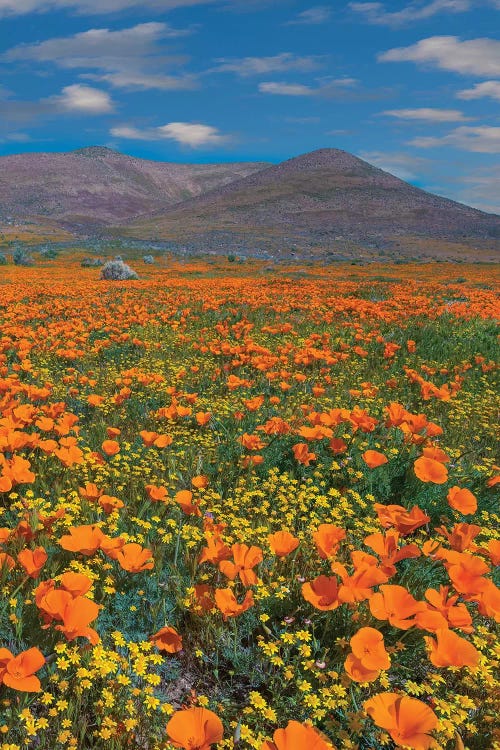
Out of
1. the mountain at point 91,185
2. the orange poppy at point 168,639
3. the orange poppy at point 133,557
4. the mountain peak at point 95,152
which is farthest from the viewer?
the mountain peak at point 95,152

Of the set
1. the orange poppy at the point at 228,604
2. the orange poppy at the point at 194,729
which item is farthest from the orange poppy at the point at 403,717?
the orange poppy at the point at 228,604

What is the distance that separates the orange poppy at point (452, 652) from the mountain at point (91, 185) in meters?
102

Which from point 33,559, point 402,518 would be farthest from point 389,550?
point 33,559

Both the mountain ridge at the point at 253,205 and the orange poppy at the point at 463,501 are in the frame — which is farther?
the mountain ridge at the point at 253,205

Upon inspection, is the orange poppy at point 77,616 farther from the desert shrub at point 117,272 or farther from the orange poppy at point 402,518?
the desert shrub at point 117,272

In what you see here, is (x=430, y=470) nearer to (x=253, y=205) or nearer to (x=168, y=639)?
(x=168, y=639)

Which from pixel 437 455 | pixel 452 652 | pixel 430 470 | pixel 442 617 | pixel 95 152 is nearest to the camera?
A: pixel 452 652

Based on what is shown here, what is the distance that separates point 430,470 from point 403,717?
1641 mm

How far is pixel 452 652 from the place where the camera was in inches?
69.7

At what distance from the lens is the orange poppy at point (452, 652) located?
5.69 ft


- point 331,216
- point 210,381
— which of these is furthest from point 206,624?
point 331,216

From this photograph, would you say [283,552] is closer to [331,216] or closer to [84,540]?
[84,540]

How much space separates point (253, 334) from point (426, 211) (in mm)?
100241

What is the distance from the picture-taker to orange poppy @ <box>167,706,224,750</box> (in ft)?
4.77
